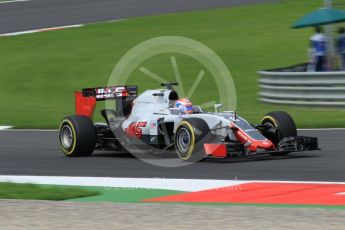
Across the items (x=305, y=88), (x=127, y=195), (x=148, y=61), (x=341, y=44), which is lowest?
(x=127, y=195)

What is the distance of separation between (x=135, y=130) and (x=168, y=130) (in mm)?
622

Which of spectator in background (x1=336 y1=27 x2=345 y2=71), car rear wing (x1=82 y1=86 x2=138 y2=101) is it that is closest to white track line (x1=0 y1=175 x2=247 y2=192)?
car rear wing (x1=82 y1=86 x2=138 y2=101)

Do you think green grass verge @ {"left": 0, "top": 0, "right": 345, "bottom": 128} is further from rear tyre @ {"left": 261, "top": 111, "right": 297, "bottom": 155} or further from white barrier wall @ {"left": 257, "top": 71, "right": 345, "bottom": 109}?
rear tyre @ {"left": 261, "top": 111, "right": 297, "bottom": 155}

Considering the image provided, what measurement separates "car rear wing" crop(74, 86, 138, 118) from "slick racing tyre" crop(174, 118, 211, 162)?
1.96m

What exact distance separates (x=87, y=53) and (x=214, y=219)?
2102cm

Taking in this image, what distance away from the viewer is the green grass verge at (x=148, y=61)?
2273 cm

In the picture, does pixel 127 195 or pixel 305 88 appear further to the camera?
pixel 305 88

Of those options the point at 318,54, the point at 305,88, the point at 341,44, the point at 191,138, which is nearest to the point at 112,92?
the point at 191,138

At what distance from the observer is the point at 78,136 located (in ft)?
47.8

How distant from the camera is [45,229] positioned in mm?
8148

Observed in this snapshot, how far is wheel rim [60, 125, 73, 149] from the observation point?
14.9 m

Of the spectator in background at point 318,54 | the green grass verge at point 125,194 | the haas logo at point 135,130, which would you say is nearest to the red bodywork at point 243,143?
the haas logo at point 135,130

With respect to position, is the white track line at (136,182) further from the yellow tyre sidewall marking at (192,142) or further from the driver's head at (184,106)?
the driver's head at (184,106)

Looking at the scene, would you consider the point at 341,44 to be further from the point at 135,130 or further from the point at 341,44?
the point at 135,130
